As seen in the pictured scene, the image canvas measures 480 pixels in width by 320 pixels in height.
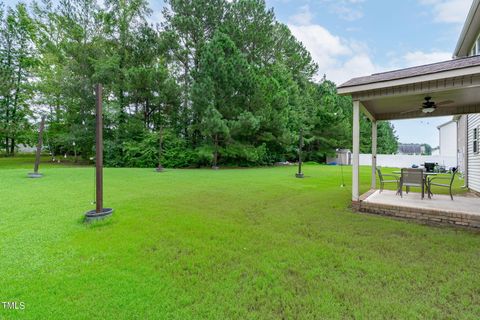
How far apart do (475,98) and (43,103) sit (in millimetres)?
29254

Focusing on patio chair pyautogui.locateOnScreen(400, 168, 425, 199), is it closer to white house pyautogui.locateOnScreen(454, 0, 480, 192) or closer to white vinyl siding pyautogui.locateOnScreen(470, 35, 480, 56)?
white house pyautogui.locateOnScreen(454, 0, 480, 192)

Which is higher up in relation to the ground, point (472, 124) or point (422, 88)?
point (422, 88)

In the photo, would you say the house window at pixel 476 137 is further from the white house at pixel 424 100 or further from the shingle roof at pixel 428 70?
the shingle roof at pixel 428 70

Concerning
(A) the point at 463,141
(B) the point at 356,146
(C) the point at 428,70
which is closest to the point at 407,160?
(A) the point at 463,141

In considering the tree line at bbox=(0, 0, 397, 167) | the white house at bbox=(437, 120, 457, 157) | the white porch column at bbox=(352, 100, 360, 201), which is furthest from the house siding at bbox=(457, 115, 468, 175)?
the white house at bbox=(437, 120, 457, 157)

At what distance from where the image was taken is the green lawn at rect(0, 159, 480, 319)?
2.13 meters

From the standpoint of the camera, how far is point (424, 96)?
542 cm

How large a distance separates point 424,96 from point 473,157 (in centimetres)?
451

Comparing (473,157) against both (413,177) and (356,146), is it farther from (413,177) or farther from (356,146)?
(356,146)

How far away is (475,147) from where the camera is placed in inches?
303

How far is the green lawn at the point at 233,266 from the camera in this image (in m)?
2.13

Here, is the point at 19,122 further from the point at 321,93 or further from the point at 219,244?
the point at 321,93

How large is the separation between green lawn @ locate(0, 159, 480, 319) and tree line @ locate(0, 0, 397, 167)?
1255 centimetres

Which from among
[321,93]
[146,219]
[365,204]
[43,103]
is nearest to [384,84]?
[365,204]
